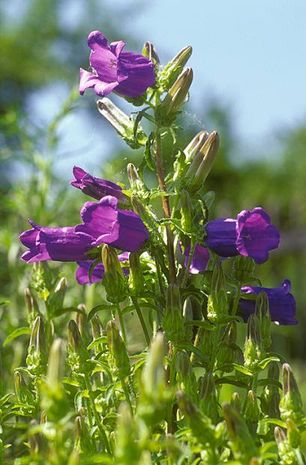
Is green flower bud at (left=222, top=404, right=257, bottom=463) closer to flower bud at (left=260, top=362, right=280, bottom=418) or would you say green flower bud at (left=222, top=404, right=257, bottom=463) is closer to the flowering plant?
the flowering plant

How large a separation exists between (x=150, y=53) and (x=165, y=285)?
300 millimetres

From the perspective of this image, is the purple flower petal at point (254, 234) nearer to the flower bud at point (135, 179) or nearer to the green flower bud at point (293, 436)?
the flower bud at point (135, 179)

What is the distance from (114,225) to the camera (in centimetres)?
96

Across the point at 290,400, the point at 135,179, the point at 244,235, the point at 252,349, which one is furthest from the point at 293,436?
the point at 135,179

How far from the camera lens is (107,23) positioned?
10.6m

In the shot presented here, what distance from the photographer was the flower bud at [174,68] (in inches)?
42.5

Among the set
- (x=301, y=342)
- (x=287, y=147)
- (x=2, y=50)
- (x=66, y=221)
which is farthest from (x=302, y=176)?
(x=66, y=221)

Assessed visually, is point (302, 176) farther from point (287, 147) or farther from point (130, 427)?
point (130, 427)

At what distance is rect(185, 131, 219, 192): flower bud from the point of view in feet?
3.40

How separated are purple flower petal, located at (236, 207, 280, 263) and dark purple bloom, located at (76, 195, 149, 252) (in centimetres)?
11

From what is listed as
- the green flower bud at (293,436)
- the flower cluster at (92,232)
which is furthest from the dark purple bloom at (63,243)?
the green flower bud at (293,436)

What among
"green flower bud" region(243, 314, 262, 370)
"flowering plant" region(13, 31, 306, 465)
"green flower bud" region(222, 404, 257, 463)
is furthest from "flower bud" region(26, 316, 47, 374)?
"green flower bud" region(222, 404, 257, 463)

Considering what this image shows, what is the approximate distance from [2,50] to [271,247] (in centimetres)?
923

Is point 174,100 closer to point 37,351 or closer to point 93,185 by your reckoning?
point 93,185
